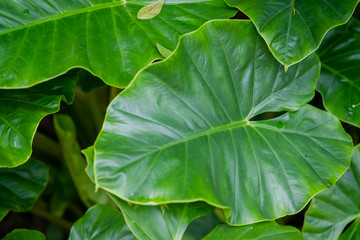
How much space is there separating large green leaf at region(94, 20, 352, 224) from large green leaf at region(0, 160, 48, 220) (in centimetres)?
56

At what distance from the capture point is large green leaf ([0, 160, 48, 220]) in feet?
3.85

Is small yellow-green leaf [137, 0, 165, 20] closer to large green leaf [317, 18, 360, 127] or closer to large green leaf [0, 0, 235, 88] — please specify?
large green leaf [0, 0, 235, 88]

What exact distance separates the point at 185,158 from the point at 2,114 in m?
0.44

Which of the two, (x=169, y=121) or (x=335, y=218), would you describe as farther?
(x=335, y=218)

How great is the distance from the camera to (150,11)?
98 cm

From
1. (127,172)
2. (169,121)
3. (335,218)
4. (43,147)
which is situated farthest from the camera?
(43,147)

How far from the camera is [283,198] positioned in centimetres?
89

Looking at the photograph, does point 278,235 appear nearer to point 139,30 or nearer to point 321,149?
point 321,149

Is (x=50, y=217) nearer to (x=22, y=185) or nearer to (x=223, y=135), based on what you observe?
(x=22, y=185)

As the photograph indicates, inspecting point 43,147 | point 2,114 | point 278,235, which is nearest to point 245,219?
point 278,235

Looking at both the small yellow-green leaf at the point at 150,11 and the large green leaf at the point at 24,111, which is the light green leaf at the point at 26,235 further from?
the small yellow-green leaf at the point at 150,11

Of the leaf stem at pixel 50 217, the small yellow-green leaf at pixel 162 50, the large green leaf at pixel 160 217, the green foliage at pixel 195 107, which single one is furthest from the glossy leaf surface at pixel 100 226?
the leaf stem at pixel 50 217

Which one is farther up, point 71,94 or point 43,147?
point 71,94

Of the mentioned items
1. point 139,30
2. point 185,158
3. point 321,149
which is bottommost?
point 321,149
